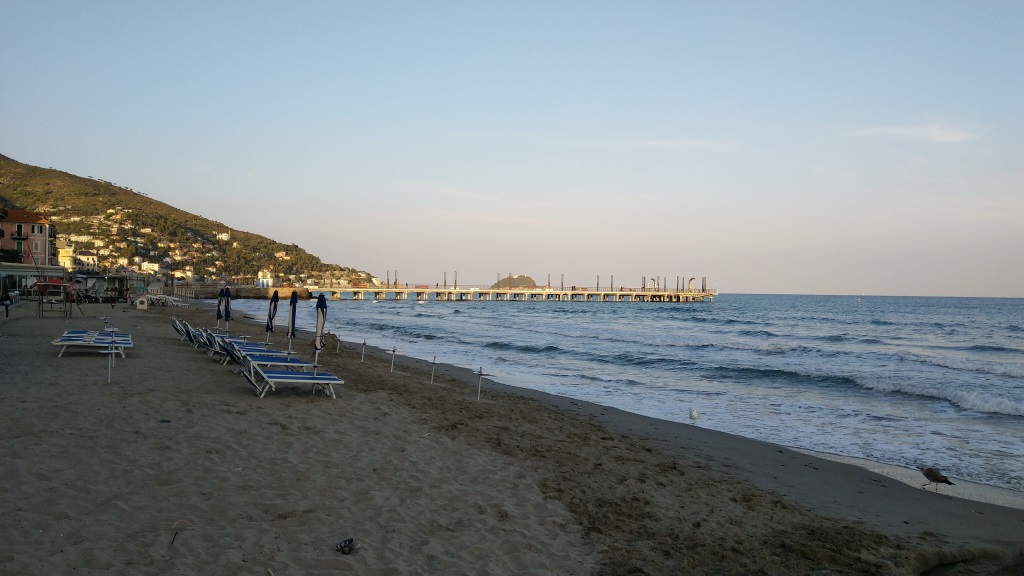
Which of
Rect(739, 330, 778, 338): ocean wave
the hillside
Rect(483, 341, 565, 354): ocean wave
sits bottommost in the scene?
Rect(483, 341, 565, 354): ocean wave

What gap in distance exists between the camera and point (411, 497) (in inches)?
209

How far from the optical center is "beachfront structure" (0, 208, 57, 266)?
5034 centimetres

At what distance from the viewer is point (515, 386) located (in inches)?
585

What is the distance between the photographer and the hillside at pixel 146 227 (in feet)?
329

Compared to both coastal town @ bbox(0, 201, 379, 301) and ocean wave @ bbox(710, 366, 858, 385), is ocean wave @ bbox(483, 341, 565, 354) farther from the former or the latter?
coastal town @ bbox(0, 201, 379, 301)

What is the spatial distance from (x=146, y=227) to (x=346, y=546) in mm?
121094

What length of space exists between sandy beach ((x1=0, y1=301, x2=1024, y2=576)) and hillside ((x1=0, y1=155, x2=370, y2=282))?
3905 inches

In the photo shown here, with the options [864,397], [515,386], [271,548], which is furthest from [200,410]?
[864,397]

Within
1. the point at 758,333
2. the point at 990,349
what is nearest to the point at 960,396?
the point at 990,349

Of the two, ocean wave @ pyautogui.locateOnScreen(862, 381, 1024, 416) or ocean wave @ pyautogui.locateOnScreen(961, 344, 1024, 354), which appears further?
ocean wave @ pyautogui.locateOnScreen(961, 344, 1024, 354)

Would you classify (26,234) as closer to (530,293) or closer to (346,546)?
(346,546)

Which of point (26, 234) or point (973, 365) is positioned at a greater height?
point (26, 234)

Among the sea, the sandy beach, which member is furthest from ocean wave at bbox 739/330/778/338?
the sandy beach

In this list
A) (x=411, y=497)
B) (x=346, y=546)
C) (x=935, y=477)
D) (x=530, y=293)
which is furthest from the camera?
(x=530, y=293)
